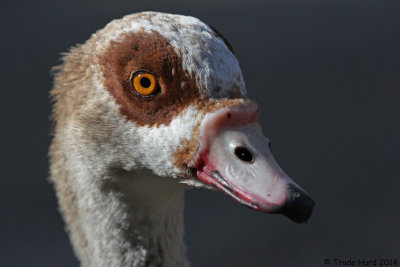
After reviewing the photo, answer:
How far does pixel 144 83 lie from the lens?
79.0 inches

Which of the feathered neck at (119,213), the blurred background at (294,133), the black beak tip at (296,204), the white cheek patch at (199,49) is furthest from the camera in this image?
the blurred background at (294,133)

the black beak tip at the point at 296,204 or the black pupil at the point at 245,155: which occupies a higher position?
the black pupil at the point at 245,155

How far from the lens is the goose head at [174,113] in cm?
185

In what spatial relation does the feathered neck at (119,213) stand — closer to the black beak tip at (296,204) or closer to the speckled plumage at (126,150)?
the speckled plumage at (126,150)

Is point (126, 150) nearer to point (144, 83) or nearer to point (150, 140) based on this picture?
point (150, 140)

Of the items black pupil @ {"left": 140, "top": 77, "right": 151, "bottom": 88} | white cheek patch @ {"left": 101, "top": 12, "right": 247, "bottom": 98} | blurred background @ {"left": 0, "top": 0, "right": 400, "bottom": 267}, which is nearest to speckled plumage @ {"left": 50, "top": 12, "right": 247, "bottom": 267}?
white cheek patch @ {"left": 101, "top": 12, "right": 247, "bottom": 98}

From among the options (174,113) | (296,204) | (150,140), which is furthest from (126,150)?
(296,204)

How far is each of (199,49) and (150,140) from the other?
0.98ft

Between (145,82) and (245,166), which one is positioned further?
(145,82)

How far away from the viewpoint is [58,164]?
2291 mm

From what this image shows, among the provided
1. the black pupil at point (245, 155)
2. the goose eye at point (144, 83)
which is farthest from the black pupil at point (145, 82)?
the black pupil at point (245, 155)

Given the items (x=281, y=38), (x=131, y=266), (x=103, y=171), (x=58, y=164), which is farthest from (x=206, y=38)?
(x=281, y=38)

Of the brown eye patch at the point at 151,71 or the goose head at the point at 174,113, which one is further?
the brown eye patch at the point at 151,71

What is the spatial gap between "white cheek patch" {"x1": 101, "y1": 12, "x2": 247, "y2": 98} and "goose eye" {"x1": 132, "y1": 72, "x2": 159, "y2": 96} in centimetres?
10
